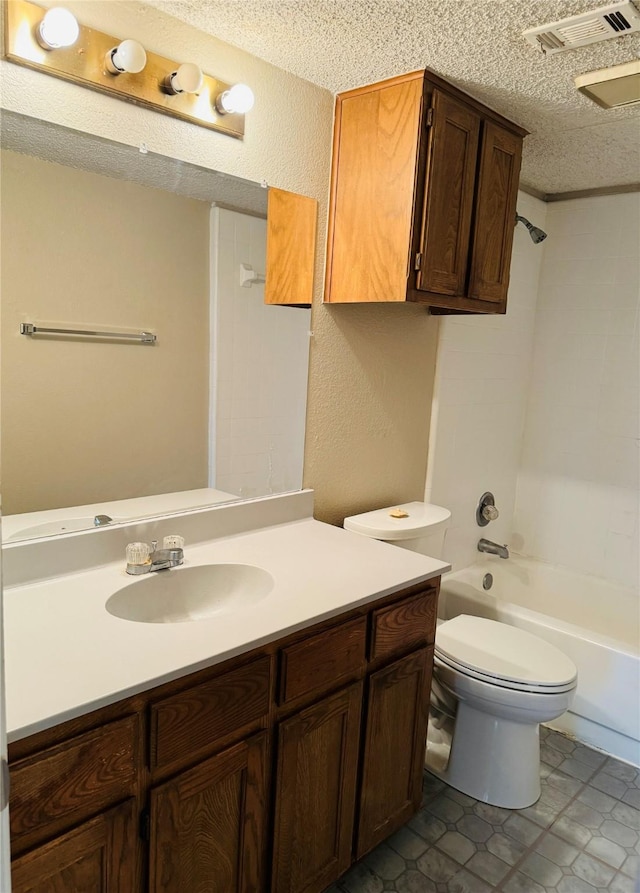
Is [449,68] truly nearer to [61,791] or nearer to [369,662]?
[369,662]

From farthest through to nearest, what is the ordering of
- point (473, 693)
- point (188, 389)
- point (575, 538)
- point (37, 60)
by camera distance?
point (575, 538) → point (473, 693) → point (188, 389) → point (37, 60)

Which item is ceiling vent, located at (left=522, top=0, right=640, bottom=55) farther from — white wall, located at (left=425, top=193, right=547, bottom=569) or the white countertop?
the white countertop

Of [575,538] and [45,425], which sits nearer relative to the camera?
[45,425]

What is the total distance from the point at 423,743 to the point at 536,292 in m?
2.32

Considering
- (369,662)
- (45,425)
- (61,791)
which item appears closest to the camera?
(61,791)

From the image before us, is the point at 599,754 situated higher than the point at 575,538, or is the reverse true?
the point at 575,538

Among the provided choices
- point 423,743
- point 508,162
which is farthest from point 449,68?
point 423,743

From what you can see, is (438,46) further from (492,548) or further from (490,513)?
(492,548)

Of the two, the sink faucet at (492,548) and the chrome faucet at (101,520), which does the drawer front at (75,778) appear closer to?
the chrome faucet at (101,520)

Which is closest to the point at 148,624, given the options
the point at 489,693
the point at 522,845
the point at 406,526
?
the point at 406,526

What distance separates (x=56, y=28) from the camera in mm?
1274

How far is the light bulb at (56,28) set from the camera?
1.27 m

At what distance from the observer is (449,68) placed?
1747 millimetres

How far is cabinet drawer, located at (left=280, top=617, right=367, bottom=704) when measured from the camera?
135 cm
